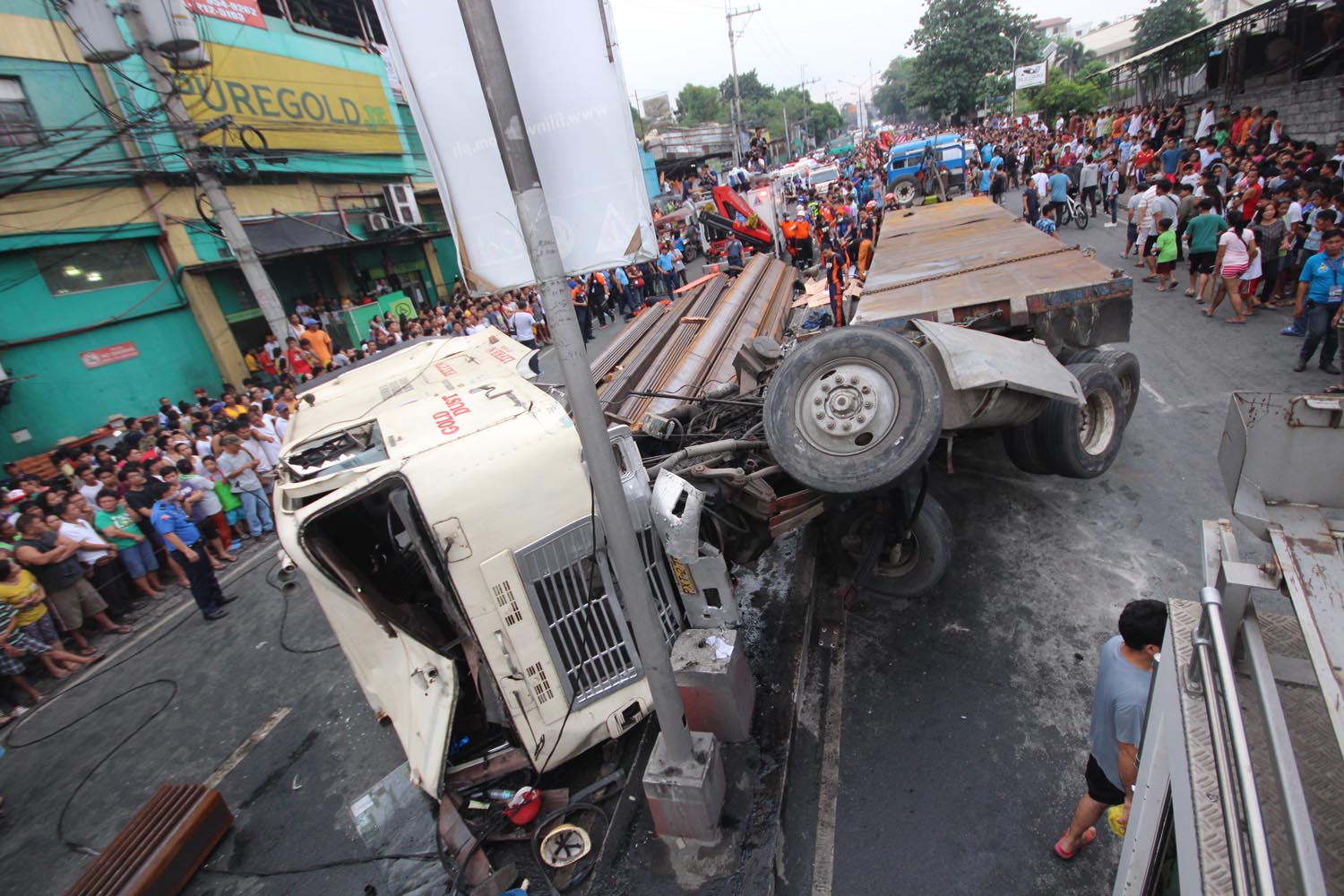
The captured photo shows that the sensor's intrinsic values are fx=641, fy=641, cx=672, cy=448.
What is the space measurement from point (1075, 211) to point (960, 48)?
34.8 meters

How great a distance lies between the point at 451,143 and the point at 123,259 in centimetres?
1507

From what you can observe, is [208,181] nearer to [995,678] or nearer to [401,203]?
[401,203]

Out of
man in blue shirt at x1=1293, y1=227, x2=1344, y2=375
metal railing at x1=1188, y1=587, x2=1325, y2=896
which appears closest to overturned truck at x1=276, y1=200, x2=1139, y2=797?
metal railing at x1=1188, y1=587, x2=1325, y2=896

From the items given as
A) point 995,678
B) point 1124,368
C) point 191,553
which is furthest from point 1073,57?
point 191,553

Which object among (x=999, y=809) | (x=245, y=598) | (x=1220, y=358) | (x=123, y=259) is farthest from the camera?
(x=123, y=259)

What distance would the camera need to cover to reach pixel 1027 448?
559cm

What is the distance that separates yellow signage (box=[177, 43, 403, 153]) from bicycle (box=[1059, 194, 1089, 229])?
→ 19.7m

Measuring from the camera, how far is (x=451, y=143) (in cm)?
245

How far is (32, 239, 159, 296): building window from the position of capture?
11.9 meters

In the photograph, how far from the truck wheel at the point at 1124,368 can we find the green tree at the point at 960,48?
47.4 metres

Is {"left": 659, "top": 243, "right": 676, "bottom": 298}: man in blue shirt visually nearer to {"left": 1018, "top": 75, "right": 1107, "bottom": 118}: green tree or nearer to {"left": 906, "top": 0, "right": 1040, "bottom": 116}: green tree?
{"left": 1018, "top": 75, "right": 1107, "bottom": 118}: green tree

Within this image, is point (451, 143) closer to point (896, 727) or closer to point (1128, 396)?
point (896, 727)

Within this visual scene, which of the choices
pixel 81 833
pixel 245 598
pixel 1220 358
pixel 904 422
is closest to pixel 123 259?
pixel 245 598

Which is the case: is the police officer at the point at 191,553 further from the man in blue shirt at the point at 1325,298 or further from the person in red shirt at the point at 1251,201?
the person in red shirt at the point at 1251,201
